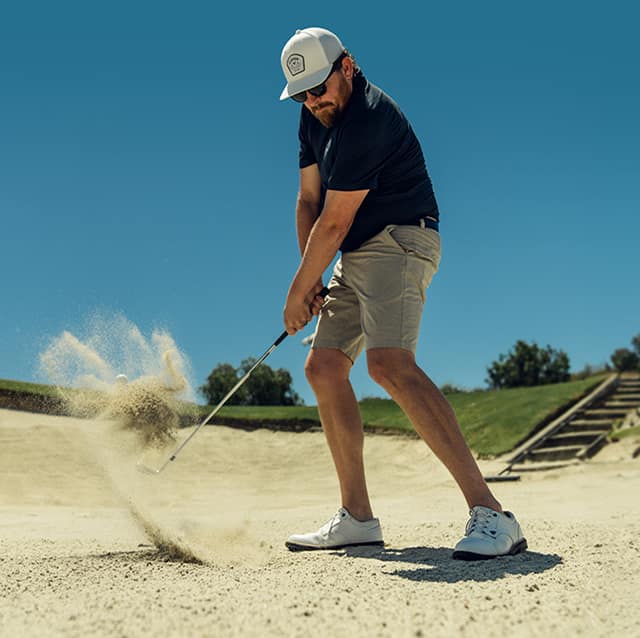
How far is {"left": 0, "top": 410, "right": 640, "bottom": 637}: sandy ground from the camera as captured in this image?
2.54 meters

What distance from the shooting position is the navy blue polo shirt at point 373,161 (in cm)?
412

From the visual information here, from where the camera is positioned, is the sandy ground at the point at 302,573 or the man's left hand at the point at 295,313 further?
the man's left hand at the point at 295,313

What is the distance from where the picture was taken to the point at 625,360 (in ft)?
132

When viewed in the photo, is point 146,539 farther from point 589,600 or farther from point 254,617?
point 589,600

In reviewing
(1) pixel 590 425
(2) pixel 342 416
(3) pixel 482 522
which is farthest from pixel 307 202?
(1) pixel 590 425

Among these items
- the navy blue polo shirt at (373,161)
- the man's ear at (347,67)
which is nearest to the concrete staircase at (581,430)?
the navy blue polo shirt at (373,161)

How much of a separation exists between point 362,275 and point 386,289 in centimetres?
21

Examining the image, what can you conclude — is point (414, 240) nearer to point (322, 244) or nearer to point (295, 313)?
point (322, 244)

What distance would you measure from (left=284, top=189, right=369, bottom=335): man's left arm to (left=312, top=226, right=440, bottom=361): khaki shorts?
0.83 feet

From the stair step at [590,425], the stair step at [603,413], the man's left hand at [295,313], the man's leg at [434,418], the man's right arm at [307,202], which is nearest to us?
the man's leg at [434,418]

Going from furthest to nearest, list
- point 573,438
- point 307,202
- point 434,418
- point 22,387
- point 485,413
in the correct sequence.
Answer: point 485,413
point 22,387
point 573,438
point 307,202
point 434,418

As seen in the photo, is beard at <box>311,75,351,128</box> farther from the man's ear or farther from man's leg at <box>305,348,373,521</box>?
man's leg at <box>305,348,373,521</box>

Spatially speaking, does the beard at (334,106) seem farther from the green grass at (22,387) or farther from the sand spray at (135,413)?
the green grass at (22,387)

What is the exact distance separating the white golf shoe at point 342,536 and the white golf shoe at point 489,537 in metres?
0.80
